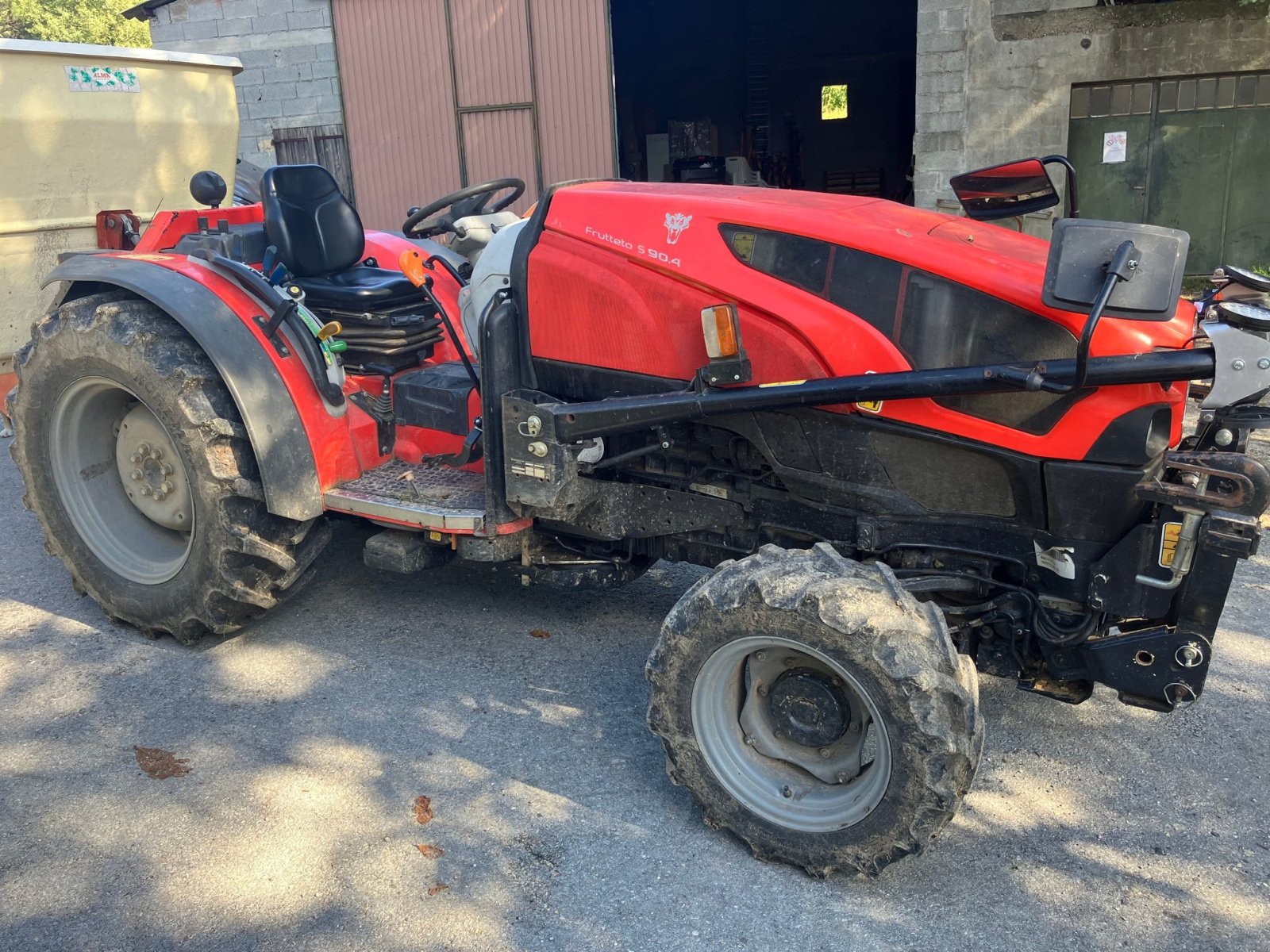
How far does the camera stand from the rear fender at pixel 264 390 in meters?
3.52

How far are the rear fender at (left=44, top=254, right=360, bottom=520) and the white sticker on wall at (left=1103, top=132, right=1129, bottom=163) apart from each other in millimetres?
9461

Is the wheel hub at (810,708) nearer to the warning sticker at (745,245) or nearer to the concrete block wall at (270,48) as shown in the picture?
the warning sticker at (745,245)

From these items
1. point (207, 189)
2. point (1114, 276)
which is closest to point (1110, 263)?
point (1114, 276)

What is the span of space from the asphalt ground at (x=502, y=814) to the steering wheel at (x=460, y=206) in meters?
1.62

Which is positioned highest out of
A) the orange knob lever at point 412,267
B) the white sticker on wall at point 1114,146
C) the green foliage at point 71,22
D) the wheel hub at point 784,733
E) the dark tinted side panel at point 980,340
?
the green foliage at point 71,22

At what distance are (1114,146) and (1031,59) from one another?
1431 millimetres

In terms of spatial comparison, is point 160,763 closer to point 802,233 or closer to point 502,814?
point 502,814

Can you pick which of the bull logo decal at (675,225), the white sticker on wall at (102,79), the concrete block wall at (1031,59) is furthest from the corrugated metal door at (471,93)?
the bull logo decal at (675,225)

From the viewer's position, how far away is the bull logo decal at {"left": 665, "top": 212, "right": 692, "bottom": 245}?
9.77 feet

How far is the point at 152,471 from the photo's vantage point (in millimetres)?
4031

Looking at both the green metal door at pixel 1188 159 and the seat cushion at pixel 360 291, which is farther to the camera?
the green metal door at pixel 1188 159

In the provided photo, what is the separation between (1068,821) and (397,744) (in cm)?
198

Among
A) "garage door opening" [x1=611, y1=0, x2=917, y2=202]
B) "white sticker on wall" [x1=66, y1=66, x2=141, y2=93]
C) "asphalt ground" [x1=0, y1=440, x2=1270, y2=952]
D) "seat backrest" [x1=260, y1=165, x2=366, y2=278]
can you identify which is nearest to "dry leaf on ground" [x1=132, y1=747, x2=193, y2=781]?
"asphalt ground" [x1=0, y1=440, x2=1270, y2=952]

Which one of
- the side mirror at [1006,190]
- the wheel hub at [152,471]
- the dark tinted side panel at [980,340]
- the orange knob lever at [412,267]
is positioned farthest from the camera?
the wheel hub at [152,471]
